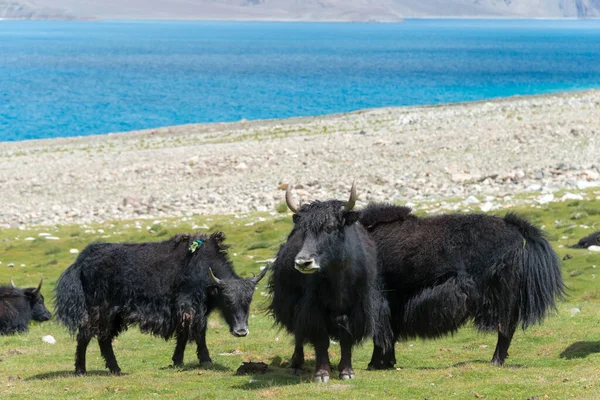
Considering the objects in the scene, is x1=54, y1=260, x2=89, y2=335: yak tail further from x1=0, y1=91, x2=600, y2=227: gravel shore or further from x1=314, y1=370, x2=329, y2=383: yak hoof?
x1=0, y1=91, x2=600, y2=227: gravel shore

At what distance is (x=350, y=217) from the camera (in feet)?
27.3

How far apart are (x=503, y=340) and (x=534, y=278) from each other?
676 mm

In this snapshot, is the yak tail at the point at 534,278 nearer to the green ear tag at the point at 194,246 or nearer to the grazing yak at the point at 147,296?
the grazing yak at the point at 147,296

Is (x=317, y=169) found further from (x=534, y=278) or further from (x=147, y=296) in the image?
(x=534, y=278)

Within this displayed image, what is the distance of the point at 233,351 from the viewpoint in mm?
10711

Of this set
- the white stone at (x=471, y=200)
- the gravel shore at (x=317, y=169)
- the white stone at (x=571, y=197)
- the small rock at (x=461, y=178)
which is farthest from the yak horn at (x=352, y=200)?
the small rock at (x=461, y=178)

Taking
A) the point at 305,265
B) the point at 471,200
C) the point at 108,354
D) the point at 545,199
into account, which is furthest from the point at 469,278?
the point at 471,200

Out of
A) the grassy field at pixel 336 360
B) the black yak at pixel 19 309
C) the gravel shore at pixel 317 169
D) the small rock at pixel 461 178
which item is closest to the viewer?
the grassy field at pixel 336 360

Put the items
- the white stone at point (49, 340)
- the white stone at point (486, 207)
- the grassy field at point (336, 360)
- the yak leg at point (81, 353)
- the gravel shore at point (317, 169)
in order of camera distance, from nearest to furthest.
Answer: the grassy field at point (336, 360) < the yak leg at point (81, 353) < the white stone at point (49, 340) < the white stone at point (486, 207) < the gravel shore at point (317, 169)

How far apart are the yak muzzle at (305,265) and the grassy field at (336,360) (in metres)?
1.05

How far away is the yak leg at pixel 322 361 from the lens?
828cm

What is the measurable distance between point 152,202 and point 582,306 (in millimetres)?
15007

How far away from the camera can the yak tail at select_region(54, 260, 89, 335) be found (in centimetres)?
967

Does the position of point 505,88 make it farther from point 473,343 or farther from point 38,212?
point 473,343
